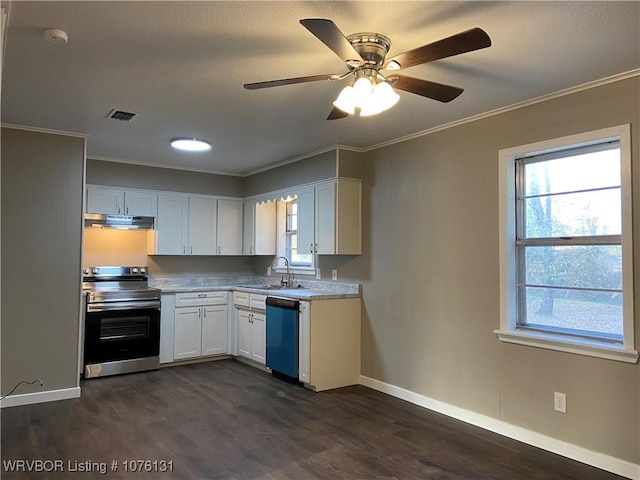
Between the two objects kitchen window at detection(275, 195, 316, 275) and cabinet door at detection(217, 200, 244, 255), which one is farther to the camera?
cabinet door at detection(217, 200, 244, 255)

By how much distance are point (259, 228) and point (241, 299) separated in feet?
3.39

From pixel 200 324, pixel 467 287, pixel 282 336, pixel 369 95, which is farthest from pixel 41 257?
pixel 467 287

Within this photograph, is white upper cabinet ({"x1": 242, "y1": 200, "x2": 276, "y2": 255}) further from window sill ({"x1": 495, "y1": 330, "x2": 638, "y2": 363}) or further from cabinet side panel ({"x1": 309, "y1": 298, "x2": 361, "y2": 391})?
window sill ({"x1": 495, "y1": 330, "x2": 638, "y2": 363})

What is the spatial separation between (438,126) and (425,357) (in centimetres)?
198

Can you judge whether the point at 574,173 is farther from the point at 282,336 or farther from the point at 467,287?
the point at 282,336

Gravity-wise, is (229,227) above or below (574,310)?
above

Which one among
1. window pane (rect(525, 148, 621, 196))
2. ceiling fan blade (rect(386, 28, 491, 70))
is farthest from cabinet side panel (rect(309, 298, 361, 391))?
ceiling fan blade (rect(386, 28, 491, 70))

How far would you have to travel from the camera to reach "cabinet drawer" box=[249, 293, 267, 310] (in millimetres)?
5230

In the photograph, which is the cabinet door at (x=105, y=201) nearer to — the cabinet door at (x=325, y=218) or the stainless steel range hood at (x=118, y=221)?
the stainless steel range hood at (x=118, y=221)

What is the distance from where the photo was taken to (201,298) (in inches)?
223

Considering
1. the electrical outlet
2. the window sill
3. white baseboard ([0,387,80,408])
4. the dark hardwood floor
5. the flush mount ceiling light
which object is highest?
the flush mount ceiling light

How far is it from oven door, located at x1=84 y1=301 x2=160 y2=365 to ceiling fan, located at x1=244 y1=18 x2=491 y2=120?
3652 millimetres

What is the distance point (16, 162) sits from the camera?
13.3 ft

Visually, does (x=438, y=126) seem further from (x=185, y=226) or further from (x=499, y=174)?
(x=185, y=226)
